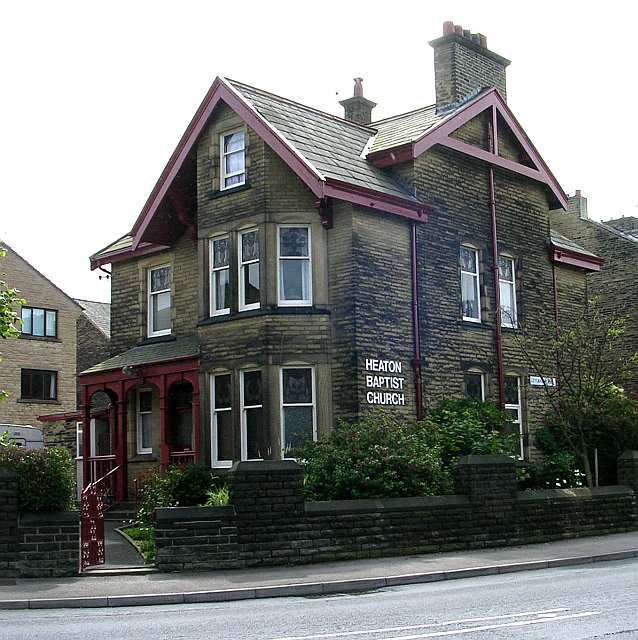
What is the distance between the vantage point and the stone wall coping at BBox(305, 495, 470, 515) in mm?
16047

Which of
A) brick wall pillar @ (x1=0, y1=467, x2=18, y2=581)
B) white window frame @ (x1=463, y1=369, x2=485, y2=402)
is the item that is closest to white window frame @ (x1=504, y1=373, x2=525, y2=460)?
white window frame @ (x1=463, y1=369, x2=485, y2=402)

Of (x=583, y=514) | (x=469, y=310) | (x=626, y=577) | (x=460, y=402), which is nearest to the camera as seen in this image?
(x=626, y=577)

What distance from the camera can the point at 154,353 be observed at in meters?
25.2

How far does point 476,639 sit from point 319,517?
7.39 metres

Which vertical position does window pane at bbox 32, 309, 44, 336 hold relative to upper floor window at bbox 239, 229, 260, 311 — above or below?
above

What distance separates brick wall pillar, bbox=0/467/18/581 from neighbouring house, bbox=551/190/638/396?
2353 cm

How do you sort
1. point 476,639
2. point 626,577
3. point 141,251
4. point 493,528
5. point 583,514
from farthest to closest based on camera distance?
point 141,251
point 583,514
point 493,528
point 626,577
point 476,639

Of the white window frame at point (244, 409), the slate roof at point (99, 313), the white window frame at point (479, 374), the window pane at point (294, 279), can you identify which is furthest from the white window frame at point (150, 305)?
the slate roof at point (99, 313)

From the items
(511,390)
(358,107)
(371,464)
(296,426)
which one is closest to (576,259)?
(511,390)

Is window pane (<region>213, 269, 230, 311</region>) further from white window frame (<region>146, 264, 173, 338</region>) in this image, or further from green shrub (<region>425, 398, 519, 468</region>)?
green shrub (<region>425, 398, 519, 468</region>)

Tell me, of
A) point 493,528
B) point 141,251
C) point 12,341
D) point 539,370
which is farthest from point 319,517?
point 12,341

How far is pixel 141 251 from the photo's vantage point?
87.8 ft

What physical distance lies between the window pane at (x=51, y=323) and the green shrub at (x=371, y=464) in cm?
3194

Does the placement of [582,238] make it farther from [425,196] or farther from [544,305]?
[425,196]
